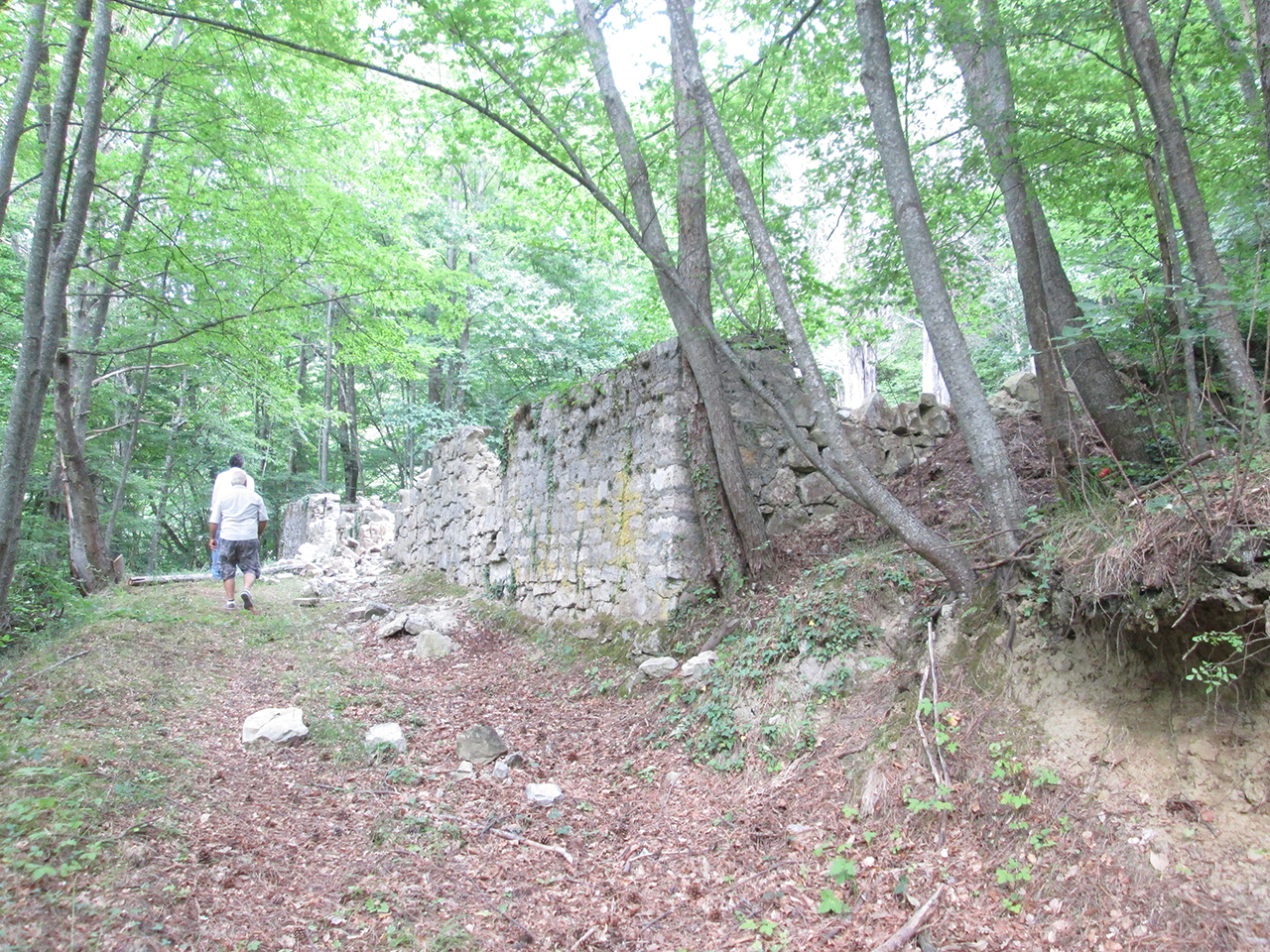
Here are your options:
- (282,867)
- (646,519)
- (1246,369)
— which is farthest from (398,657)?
(1246,369)

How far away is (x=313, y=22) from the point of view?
499 cm

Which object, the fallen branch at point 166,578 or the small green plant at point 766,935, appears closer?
the small green plant at point 766,935

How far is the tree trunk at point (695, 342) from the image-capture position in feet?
16.5

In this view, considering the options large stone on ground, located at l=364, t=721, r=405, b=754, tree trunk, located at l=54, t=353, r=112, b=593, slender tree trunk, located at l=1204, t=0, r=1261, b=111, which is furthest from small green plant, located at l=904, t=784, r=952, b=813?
tree trunk, located at l=54, t=353, r=112, b=593

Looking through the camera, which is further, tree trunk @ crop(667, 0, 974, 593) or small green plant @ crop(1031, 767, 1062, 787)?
tree trunk @ crop(667, 0, 974, 593)

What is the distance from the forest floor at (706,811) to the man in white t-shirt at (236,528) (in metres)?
2.68

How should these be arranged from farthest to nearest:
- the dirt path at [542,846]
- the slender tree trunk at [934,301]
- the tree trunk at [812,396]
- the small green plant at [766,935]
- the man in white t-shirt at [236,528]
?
the man in white t-shirt at [236,528], the tree trunk at [812,396], the slender tree trunk at [934,301], the small green plant at [766,935], the dirt path at [542,846]

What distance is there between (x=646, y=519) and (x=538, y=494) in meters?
1.99

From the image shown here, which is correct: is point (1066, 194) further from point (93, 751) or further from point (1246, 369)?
point (93, 751)

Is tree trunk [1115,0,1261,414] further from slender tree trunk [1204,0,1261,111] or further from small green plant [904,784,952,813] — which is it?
small green plant [904,784,952,813]

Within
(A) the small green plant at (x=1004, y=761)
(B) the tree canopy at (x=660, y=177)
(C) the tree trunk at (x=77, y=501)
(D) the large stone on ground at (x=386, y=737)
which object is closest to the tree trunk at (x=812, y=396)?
(B) the tree canopy at (x=660, y=177)

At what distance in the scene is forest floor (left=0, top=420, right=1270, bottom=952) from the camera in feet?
7.39

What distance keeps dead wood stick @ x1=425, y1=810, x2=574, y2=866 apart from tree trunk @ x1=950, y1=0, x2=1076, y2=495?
121 inches

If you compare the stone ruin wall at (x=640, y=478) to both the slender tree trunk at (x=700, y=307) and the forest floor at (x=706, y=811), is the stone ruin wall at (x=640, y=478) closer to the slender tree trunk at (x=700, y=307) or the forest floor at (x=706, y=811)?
the slender tree trunk at (x=700, y=307)
